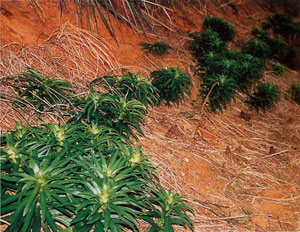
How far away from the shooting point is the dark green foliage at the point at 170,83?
308 cm

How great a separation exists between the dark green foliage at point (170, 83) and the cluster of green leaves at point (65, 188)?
5.13 ft

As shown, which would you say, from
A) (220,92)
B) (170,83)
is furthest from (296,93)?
(170,83)

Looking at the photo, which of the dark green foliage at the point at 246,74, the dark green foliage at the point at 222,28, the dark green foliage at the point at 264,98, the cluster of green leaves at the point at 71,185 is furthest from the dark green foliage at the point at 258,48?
the cluster of green leaves at the point at 71,185

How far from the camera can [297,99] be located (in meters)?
4.56

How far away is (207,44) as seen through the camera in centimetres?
434

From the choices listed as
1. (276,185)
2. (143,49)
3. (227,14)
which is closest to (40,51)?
(143,49)

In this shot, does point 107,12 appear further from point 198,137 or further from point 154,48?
point 154,48

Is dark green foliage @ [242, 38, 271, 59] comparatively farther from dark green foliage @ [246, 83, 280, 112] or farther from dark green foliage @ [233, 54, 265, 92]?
dark green foliage @ [246, 83, 280, 112]

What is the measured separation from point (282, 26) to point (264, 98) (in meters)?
4.35

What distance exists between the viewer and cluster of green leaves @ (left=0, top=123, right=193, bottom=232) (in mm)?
1269

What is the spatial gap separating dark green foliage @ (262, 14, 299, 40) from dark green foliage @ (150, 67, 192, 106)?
5342 millimetres

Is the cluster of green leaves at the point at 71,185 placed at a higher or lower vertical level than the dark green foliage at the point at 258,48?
lower

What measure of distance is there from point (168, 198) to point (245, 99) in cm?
311

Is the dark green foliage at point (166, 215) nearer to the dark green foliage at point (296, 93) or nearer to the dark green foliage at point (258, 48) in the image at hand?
the dark green foliage at point (296, 93)
